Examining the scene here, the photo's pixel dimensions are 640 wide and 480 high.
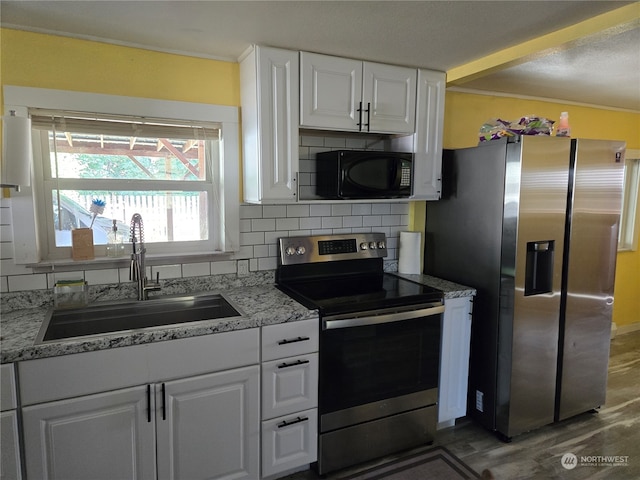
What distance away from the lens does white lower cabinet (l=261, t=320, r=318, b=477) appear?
198 cm

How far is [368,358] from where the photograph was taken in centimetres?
217

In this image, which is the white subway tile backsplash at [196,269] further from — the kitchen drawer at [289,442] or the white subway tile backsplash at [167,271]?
the kitchen drawer at [289,442]

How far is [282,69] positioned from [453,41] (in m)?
0.86

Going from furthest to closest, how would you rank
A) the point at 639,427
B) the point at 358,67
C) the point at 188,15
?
the point at 639,427 → the point at 358,67 → the point at 188,15

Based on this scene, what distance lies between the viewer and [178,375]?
1.80 meters

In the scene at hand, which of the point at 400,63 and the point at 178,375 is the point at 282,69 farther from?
the point at 178,375

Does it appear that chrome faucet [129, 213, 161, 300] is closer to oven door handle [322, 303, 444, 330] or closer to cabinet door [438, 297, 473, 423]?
oven door handle [322, 303, 444, 330]

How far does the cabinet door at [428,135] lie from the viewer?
100 inches

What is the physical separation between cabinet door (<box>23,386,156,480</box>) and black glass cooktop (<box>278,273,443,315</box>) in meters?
0.89

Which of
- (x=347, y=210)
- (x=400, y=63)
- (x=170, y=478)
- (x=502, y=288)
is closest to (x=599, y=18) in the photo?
(x=400, y=63)

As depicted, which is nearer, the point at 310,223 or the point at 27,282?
the point at 27,282

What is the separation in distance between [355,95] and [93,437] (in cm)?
204

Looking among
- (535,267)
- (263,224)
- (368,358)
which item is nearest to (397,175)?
(263,224)

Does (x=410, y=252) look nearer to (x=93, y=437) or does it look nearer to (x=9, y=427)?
(x=93, y=437)
